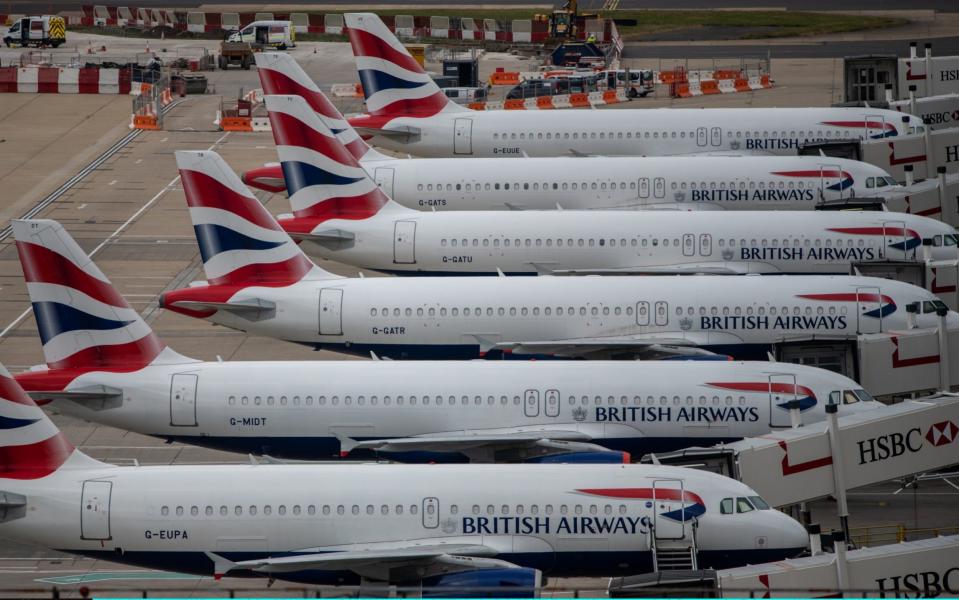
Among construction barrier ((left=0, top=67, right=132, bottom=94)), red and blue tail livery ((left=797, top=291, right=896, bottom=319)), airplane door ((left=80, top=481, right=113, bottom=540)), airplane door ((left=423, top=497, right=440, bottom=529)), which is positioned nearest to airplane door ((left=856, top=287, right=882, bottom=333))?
red and blue tail livery ((left=797, top=291, right=896, bottom=319))

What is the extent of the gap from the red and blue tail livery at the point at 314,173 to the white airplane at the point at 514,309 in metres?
6.86

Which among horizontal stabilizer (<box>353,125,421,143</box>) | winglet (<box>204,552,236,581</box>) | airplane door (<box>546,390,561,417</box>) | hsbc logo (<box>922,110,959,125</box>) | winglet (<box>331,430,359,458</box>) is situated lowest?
winglet (<box>204,552,236,581</box>)

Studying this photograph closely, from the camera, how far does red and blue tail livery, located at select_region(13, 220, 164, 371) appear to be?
4256 cm

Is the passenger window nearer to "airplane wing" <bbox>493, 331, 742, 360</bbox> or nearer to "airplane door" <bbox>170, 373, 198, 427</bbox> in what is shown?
"airplane wing" <bbox>493, 331, 742, 360</bbox>

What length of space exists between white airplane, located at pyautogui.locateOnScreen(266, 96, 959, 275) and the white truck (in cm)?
7661

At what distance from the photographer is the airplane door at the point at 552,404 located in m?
44.7

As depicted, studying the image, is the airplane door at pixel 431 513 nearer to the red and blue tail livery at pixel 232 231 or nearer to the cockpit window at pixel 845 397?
the cockpit window at pixel 845 397

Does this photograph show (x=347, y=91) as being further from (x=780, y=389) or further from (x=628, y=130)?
(x=780, y=389)

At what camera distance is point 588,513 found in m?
37.4

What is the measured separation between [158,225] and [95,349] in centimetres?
3633

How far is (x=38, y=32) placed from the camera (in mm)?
129250

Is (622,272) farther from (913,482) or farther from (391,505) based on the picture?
(391,505)

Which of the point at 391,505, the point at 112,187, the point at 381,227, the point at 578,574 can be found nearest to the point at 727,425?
the point at 578,574

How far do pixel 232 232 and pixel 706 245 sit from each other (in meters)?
18.6
